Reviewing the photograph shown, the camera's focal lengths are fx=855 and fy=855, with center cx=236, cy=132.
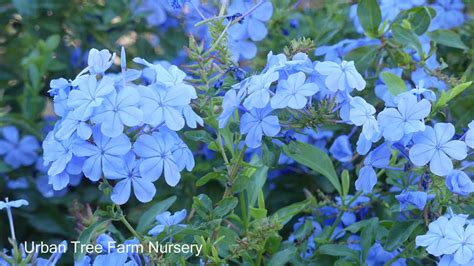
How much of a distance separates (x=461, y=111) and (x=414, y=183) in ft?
0.75

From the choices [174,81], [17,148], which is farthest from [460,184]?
[17,148]

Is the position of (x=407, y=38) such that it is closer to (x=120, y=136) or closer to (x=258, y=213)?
(x=258, y=213)

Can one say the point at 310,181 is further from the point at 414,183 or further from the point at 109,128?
the point at 109,128

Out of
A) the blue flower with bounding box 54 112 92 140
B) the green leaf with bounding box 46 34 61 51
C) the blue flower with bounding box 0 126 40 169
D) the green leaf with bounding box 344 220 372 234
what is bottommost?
the blue flower with bounding box 0 126 40 169

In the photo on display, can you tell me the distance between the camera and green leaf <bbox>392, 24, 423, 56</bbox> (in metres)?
1.50

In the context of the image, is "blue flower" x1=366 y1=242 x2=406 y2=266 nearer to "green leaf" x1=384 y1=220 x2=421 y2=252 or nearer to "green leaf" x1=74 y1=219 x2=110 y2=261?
"green leaf" x1=384 y1=220 x2=421 y2=252

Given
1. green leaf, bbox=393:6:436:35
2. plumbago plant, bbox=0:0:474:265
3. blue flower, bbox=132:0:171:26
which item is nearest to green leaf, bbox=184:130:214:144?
plumbago plant, bbox=0:0:474:265

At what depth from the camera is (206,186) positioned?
173 cm

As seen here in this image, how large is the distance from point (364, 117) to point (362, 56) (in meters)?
0.46

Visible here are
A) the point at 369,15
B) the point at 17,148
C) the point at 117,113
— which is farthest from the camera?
the point at 17,148

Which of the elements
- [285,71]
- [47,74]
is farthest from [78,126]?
[47,74]

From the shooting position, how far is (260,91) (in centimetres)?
113

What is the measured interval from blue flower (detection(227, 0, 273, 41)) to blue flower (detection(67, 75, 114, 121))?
0.57m

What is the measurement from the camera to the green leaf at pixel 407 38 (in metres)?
1.50
